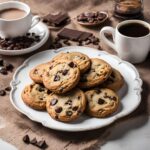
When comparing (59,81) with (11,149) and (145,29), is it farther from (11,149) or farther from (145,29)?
(145,29)

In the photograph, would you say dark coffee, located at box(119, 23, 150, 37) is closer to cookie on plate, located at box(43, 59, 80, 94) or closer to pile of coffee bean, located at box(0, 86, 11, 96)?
cookie on plate, located at box(43, 59, 80, 94)

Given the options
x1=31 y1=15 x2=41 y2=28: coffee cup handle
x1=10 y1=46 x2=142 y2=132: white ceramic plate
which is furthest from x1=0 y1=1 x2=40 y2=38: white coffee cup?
x1=10 y1=46 x2=142 y2=132: white ceramic plate

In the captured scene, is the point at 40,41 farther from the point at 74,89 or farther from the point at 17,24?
the point at 74,89

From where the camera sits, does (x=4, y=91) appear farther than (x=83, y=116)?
Yes

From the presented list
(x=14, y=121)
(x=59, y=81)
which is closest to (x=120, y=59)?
(x=59, y=81)

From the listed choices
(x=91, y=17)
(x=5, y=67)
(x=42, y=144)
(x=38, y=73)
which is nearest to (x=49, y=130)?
(x=42, y=144)

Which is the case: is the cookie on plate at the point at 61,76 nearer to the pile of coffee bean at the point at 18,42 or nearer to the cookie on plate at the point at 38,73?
the cookie on plate at the point at 38,73
